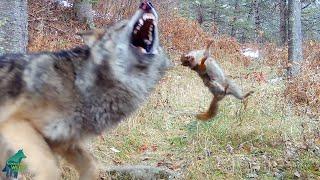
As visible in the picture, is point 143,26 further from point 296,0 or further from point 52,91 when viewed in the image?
point 296,0

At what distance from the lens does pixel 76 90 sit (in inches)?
130

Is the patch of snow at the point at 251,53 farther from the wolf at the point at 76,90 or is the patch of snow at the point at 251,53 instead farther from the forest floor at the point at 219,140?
the wolf at the point at 76,90

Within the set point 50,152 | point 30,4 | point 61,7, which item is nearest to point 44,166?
point 50,152

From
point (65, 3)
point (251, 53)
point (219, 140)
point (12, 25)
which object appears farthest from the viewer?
point (251, 53)

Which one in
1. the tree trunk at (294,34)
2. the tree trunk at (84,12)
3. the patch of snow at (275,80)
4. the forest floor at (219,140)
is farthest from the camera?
the tree trunk at (84,12)

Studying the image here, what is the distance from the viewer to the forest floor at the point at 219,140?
473 cm

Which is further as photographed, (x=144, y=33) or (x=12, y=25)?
(x=12, y=25)

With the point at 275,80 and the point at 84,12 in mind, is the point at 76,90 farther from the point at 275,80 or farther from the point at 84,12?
the point at 84,12

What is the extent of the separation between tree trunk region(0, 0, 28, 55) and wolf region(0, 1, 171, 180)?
62.6 inches

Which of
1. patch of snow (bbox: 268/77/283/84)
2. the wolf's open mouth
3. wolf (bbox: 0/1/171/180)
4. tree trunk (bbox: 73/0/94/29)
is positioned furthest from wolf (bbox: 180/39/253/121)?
tree trunk (bbox: 73/0/94/29)

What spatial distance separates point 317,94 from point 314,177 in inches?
90.2

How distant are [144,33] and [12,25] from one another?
1.90 m

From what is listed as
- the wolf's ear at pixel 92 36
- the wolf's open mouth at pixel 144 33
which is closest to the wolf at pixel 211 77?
the wolf's open mouth at pixel 144 33

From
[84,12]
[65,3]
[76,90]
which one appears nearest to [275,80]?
[84,12]
